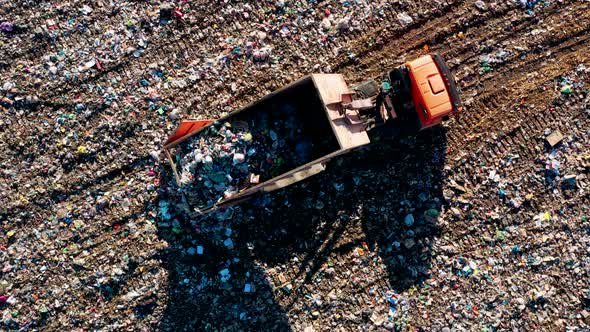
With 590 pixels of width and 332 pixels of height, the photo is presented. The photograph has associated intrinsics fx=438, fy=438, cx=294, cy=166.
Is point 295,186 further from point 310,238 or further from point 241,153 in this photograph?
point 241,153

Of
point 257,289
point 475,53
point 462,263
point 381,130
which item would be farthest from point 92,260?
point 475,53

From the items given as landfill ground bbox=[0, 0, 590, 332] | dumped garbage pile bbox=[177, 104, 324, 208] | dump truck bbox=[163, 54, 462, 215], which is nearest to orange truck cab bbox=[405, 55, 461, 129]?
dump truck bbox=[163, 54, 462, 215]

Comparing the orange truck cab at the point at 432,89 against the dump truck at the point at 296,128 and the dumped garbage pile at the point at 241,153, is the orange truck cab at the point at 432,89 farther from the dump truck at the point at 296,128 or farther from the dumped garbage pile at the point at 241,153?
the dumped garbage pile at the point at 241,153

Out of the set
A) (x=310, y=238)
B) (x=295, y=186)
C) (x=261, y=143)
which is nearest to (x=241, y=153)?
(x=261, y=143)

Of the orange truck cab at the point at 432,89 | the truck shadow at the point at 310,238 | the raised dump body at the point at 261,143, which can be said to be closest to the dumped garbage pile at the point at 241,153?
the raised dump body at the point at 261,143

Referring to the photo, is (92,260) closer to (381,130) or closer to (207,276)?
(207,276)
